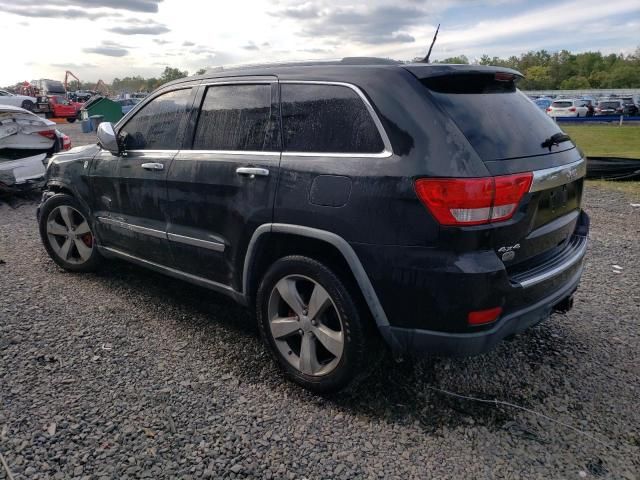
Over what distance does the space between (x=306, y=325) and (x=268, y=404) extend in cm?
→ 50

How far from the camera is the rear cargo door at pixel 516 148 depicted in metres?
2.40


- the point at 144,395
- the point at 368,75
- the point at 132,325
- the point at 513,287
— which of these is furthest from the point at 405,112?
the point at 132,325

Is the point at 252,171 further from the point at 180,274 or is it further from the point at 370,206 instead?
the point at 180,274

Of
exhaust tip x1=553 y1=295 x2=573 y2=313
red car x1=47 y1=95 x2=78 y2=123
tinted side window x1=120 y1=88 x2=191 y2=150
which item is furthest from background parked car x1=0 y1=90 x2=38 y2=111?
exhaust tip x1=553 y1=295 x2=573 y2=313

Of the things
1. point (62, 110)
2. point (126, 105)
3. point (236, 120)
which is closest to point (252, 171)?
point (236, 120)

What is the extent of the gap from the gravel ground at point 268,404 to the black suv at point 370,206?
1.13 feet

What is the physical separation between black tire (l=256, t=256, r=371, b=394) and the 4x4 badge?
79 centimetres

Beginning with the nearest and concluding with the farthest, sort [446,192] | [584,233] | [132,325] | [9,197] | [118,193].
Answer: [446,192] → [584,233] → [132,325] → [118,193] → [9,197]

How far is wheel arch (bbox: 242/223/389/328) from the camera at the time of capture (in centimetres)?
254

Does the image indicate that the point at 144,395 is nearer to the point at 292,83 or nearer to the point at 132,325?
the point at 132,325

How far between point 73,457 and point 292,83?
231 centimetres

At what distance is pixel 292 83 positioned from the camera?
9.73ft

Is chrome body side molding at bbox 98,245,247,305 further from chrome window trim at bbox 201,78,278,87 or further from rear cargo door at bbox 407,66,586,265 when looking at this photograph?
rear cargo door at bbox 407,66,586,265

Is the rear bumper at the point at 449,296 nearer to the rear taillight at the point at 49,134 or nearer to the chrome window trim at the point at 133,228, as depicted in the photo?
the chrome window trim at the point at 133,228
